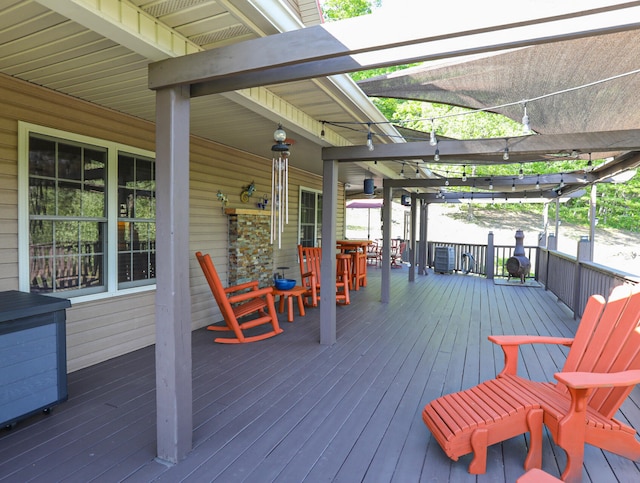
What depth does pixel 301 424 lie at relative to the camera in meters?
2.58

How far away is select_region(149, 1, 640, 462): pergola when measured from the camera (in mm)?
1413

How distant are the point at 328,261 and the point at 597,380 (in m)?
2.82

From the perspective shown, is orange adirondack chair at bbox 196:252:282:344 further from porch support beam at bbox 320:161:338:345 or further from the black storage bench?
the black storage bench

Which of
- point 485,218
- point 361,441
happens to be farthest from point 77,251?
point 485,218

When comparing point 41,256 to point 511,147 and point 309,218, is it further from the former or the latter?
point 309,218

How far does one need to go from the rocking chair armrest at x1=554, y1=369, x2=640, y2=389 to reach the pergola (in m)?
1.54

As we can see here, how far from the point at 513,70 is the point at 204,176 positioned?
3.62 metres

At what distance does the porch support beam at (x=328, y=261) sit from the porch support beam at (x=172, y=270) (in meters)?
2.27

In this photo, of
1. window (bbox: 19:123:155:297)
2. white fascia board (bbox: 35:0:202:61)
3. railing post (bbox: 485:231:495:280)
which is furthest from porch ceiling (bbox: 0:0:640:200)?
railing post (bbox: 485:231:495:280)

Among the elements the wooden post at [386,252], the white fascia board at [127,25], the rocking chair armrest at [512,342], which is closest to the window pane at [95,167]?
the white fascia board at [127,25]

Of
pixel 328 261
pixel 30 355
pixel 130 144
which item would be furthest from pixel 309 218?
pixel 30 355

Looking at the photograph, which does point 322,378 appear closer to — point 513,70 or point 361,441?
point 361,441

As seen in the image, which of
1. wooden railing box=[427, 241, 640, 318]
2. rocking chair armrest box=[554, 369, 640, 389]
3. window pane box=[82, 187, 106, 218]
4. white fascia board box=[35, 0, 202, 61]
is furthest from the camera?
wooden railing box=[427, 241, 640, 318]

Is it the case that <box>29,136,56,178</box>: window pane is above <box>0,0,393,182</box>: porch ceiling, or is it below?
below
